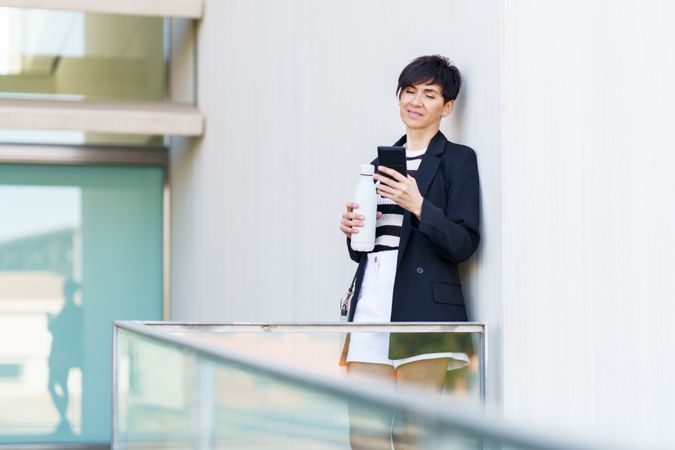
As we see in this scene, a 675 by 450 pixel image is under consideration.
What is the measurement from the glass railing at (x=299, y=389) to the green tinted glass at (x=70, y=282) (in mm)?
5114

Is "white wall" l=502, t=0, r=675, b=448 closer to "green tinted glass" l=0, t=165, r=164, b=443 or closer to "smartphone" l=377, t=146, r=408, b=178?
"smartphone" l=377, t=146, r=408, b=178

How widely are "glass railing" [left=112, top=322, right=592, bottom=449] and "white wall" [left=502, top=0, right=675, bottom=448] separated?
0.24m

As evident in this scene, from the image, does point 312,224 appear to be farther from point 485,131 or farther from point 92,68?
point 92,68

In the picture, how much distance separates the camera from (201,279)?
8445mm

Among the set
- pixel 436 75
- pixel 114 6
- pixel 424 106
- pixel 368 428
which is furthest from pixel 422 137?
pixel 114 6

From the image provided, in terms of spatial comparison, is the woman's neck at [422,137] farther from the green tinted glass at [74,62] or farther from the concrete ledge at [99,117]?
the green tinted glass at [74,62]

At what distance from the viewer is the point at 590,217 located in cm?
405

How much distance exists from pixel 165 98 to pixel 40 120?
4.66 ft

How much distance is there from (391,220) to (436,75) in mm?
A: 511

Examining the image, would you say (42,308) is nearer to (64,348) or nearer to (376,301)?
(64,348)

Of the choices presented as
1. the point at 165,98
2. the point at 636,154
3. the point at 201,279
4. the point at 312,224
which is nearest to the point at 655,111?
the point at 636,154

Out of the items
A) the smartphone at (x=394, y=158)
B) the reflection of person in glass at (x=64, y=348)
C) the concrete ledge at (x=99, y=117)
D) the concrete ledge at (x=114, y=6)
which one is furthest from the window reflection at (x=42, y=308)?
the smartphone at (x=394, y=158)

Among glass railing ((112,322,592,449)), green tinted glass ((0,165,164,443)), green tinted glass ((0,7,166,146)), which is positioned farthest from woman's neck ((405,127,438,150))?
green tinted glass ((0,165,164,443))

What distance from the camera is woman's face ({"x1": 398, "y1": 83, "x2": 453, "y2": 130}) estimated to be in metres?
4.19
